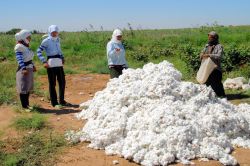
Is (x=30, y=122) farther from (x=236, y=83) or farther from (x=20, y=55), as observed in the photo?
(x=236, y=83)

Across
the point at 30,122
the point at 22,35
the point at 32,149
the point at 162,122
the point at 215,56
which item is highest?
the point at 22,35

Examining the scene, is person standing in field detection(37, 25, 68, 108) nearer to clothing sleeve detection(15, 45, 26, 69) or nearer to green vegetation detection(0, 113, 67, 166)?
clothing sleeve detection(15, 45, 26, 69)

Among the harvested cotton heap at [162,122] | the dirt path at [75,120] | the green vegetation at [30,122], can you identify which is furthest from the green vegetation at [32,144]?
the harvested cotton heap at [162,122]

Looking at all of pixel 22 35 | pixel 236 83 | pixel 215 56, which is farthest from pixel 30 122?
pixel 236 83

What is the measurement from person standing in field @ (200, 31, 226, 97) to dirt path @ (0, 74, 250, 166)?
8.49 feet

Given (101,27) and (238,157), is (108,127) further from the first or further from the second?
(101,27)

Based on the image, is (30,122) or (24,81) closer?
(30,122)

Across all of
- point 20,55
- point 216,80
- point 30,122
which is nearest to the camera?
point 30,122

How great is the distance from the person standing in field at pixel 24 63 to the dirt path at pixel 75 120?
481 millimetres

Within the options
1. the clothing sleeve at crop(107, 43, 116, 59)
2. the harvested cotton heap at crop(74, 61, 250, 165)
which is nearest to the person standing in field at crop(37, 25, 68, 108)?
the clothing sleeve at crop(107, 43, 116, 59)

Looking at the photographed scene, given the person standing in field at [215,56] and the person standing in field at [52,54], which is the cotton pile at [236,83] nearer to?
the person standing in field at [215,56]

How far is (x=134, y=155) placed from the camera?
529cm

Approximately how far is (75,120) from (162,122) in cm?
194

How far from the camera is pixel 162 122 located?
5.65 m
